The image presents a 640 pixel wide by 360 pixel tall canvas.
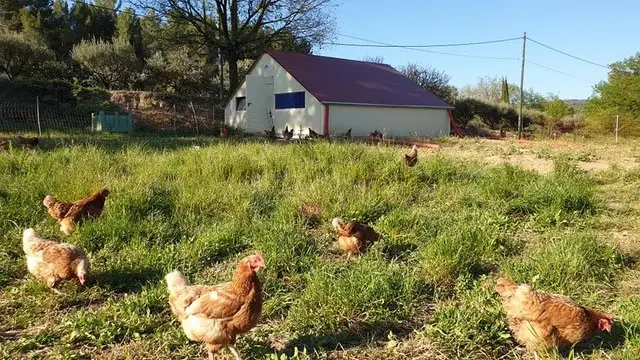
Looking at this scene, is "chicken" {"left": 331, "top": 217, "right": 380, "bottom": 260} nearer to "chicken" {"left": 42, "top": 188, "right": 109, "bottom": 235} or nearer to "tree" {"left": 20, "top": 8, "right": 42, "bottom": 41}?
"chicken" {"left": 42, "top": 188, "right": 109, "bottom": 235}

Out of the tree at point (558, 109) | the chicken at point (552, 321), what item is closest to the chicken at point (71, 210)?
the chicken at point (552, 321)

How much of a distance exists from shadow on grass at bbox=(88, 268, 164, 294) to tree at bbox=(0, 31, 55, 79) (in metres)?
27.2

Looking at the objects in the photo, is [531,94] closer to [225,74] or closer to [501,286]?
[225,74]

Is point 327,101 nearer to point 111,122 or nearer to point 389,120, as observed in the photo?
point 389,120

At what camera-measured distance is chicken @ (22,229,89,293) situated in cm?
377

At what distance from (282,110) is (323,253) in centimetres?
1857

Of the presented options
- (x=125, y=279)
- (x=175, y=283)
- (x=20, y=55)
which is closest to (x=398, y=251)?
(x=175, y=283)

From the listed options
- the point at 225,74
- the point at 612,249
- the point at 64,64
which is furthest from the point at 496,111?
the point at 612,249

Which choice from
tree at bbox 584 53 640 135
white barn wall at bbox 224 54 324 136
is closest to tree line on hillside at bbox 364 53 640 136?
tree at bbox 584 53 640 135

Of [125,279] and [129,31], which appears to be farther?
[129,31]

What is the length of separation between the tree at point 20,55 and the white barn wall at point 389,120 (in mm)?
18707

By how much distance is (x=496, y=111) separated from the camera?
33.5 metres

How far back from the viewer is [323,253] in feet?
14.9

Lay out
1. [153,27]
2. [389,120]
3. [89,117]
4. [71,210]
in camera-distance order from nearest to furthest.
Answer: [71,210]
[389,120]
[89,117]
[153,27]
